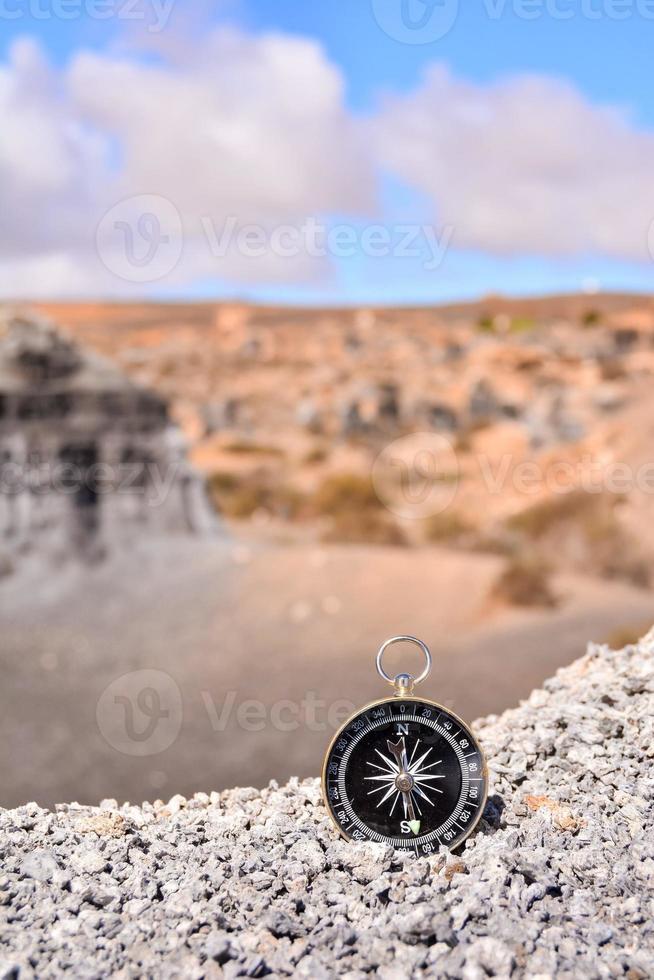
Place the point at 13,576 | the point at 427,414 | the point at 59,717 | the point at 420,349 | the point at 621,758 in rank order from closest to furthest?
the point at 621,758 → the point at 59,717 → the point at 13,576 → the point at 427,414 → the point at 420,349

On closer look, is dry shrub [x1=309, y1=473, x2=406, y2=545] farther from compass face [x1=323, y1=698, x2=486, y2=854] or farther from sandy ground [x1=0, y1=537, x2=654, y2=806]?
compass face [x1=323, y1=698, x2=486, y2=854]

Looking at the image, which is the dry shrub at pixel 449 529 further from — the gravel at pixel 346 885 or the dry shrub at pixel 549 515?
the gravel at pixel 346 885

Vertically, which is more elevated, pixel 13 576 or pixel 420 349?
pixel 420 349

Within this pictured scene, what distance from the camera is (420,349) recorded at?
25.9m

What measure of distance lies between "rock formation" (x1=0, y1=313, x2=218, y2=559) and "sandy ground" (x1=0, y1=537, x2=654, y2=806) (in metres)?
0.45

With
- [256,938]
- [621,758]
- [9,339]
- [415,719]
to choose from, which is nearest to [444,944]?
[256,938]

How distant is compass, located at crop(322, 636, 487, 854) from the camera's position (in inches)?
108

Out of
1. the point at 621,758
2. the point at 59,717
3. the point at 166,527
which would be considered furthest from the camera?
the point at 166,527

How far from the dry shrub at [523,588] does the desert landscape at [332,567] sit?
4 cm

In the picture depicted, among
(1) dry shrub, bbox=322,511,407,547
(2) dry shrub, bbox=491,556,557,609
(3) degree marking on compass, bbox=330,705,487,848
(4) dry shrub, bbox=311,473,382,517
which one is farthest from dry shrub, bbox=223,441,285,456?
(3) degree marking on compass, bbox=330,705,487,848

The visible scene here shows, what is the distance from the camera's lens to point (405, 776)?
9.06 ft

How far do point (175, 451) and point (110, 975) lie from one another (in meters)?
10.4

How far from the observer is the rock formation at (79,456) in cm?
1163

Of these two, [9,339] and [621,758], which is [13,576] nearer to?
[9,339]
